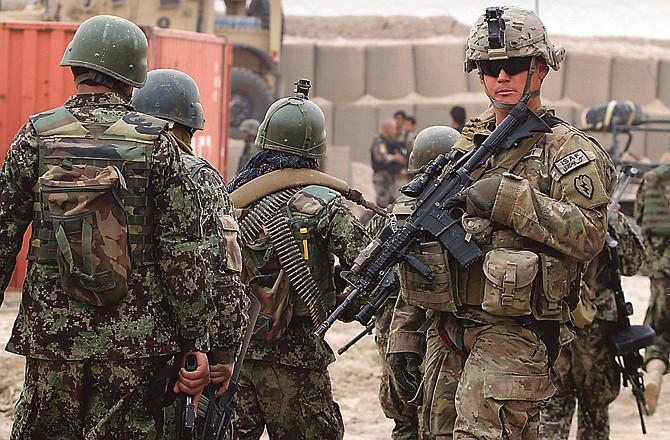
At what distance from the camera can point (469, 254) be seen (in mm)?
4113

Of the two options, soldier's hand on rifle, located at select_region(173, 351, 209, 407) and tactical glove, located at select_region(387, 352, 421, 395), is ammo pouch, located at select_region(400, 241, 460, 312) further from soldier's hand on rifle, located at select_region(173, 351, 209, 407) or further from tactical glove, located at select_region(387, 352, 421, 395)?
soldier's hand on rifle, located at select_region(173, 351, 209, 407)

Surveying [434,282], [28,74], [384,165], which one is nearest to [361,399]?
[434,282]

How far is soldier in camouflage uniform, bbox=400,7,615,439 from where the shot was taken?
401cm

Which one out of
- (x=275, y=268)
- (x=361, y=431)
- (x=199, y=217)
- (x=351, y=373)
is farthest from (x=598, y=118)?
(x=199, y=217)

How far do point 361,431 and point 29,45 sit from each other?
553 centimetres

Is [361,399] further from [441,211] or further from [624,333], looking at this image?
[441,211]

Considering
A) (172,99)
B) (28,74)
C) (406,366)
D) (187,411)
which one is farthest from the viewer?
(28,74)

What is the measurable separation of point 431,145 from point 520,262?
1501mm

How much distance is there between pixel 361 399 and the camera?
8.41 m

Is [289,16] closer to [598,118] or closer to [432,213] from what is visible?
[598,118]

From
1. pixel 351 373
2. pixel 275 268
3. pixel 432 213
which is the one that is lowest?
pixel 351 373

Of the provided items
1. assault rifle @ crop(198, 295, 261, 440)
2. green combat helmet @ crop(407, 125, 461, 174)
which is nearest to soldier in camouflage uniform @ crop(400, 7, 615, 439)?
assault rifle @ crop(198, 295, 261, 440)

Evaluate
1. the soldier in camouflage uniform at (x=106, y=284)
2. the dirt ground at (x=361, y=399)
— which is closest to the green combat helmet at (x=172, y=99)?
the soldier in camouflage uniform at (x=106, y=284)

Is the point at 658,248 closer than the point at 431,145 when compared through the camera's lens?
No
